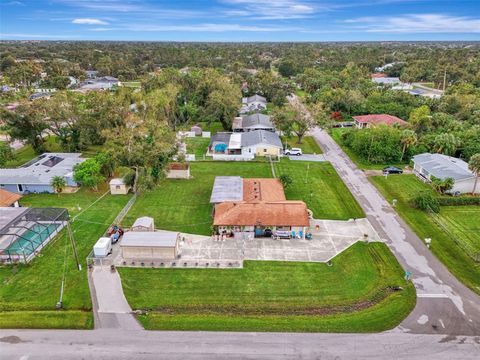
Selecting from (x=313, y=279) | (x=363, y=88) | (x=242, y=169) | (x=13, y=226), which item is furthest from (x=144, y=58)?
(x=313, y=279)

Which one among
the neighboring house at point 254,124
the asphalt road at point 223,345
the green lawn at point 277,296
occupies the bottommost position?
the asphalt road at point 223,345

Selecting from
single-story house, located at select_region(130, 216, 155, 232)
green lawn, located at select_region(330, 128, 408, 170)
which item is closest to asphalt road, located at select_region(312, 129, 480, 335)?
green lawn, located at select_region(330, 128, 408, 170)

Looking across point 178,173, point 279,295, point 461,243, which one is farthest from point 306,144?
point 279,295

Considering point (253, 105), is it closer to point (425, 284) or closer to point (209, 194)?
point (209, 194)

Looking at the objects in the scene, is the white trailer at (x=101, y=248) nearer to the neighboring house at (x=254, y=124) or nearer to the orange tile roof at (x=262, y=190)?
the orange tile roof at (x=262, y=190)

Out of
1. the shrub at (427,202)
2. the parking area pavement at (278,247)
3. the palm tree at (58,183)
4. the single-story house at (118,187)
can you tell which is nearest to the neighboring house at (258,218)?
the parking area pavement at (278,247)

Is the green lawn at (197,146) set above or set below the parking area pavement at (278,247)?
above
